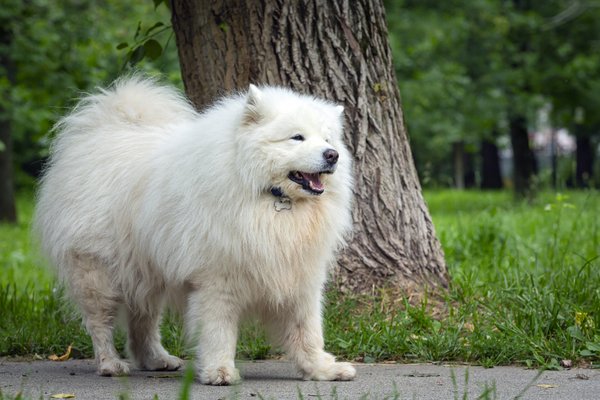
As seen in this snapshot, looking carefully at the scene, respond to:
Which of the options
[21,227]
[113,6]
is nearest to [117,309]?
[21,227]

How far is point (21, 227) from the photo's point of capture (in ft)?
59.9

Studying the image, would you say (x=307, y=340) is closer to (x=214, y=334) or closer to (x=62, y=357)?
(x=214, y=334)

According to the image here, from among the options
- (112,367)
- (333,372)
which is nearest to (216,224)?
(333,372)

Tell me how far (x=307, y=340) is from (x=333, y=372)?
235mm

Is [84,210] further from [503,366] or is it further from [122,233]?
[503,366]

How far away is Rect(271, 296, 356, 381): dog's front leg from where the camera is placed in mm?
5094

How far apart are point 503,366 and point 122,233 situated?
7.71 feet

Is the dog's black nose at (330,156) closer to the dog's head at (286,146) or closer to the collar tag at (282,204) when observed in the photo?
the dog's head at (286,146)

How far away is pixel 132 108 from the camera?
595 cm

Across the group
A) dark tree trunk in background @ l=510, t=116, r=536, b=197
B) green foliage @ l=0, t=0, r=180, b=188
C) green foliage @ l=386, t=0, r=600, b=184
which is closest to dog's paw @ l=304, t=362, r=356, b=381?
green foliage @ l=0, t=0, r=180, b=188

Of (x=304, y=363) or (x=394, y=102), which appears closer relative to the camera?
(x=304, y=363)

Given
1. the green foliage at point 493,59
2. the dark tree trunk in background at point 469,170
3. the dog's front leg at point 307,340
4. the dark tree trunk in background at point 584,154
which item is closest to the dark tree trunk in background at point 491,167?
the dark tree trunk in background at point 469,170

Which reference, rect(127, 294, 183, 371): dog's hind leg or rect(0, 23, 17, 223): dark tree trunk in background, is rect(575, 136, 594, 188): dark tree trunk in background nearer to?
rect(0, 23, 17, 223): dark tree trunk in background

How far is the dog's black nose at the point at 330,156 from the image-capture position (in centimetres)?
473
